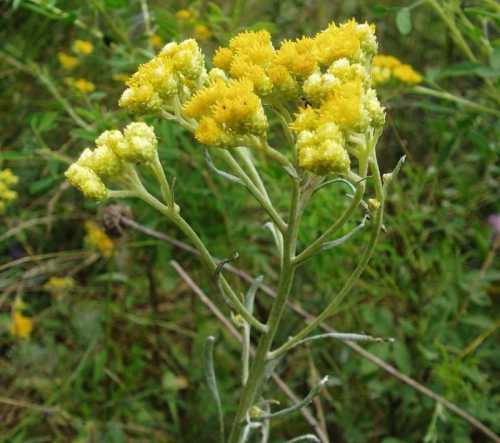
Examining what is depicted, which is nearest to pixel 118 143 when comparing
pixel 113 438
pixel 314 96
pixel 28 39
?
pixel 314 96

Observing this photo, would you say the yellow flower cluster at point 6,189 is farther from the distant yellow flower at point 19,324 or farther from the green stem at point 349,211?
the green stem at point 349,211

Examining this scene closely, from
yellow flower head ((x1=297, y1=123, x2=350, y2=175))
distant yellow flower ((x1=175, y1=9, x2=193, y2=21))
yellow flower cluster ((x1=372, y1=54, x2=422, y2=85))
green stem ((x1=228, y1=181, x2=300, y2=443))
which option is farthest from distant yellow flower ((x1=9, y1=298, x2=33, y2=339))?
yellow flower head ((x1=297, y1=123, x2=350, y2=175))

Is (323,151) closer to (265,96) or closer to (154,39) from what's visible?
(265,96)

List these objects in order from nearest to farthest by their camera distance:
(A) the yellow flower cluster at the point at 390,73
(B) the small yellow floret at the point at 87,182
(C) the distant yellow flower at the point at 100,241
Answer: (B) the small yellow floret at the point at 87,182, (A) the yellow flower cluster at the point at 390,73, (C) the distant yellow flower at the point at 100,241

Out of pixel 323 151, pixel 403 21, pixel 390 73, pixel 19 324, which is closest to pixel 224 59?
pixel 323 151

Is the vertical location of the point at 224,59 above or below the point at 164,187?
above

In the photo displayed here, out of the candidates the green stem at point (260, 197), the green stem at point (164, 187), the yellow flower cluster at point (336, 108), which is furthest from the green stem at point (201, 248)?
the yellow flower cluster at point (336, 108)

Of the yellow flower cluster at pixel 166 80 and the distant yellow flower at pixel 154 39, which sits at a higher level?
the yellow flower cluster at pixel 166 80
